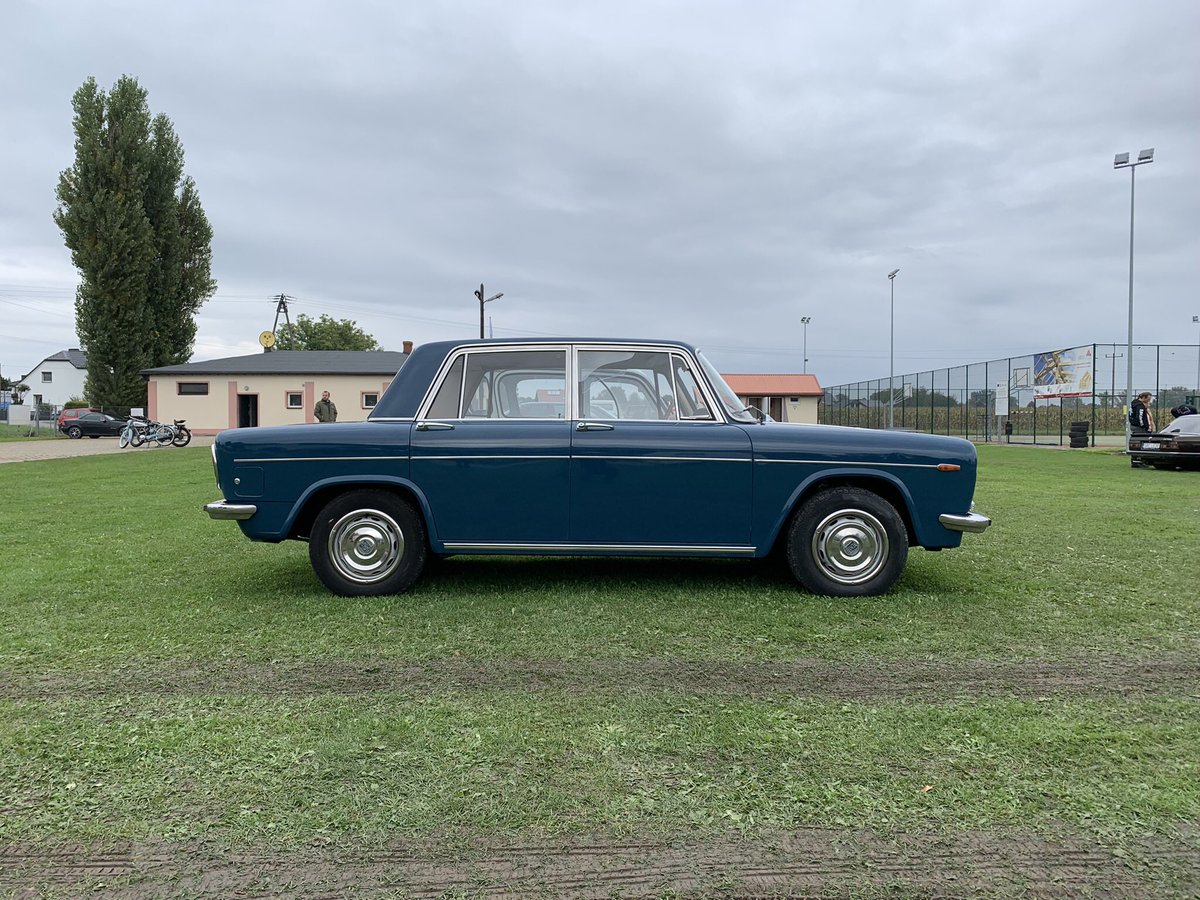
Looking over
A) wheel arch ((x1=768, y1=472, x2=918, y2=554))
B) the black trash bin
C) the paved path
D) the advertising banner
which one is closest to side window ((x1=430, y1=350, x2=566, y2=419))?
wheel arch ((x1=768, y1=472, x2=918, y2=554))

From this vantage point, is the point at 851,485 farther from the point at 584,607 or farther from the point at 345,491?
the point at 345,491

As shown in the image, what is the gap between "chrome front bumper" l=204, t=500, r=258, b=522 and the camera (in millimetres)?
4473

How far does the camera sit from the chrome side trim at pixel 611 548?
4.48 meters

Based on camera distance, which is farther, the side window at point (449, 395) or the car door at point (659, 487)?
the side window at point (449, 395)

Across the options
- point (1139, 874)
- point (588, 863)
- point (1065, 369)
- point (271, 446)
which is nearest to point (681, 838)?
point (588, 863)

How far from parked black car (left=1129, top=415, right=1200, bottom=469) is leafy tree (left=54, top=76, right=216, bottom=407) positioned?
44152 millimetres

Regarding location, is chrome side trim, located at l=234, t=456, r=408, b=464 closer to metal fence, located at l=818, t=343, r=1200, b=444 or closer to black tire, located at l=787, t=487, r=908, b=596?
black tire, located at l=787, t=487, r=908, b=596

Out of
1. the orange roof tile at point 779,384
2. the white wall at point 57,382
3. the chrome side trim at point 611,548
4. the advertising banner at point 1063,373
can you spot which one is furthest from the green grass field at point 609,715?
the white wall at point 57,382

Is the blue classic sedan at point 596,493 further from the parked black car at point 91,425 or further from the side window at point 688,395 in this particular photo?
the parked black car at point 91,425

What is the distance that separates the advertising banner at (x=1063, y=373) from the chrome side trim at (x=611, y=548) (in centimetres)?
2963

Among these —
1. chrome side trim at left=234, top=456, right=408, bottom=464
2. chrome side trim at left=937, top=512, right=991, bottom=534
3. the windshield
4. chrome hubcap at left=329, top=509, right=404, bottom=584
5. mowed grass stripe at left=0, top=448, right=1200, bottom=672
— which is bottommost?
mowed grass stripe at left=0, top=448, right=1200, bottom=672

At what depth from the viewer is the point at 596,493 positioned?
176 inches

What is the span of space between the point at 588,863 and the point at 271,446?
3.46 metres

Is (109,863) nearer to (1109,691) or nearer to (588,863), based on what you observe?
(588,863)
